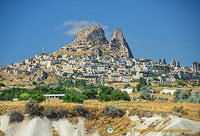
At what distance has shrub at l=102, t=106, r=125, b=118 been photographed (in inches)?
1436

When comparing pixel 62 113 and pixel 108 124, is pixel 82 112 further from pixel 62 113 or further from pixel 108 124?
pixel 108 124

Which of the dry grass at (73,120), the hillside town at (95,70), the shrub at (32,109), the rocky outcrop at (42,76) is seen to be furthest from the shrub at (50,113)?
the rocky outcrop at (42,76)

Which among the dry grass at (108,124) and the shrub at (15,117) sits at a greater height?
the shrub at (15,117)

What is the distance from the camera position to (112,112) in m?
36.4

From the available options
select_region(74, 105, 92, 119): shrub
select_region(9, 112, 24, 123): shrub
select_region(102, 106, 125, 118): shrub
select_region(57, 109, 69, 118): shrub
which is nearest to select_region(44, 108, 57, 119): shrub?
select_region(57, 109, 69, 118): shrub

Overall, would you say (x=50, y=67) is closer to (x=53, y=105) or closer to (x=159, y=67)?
(x=159, y=67)

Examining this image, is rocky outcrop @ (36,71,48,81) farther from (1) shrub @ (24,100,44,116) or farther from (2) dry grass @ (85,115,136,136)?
(2) dry grass @ (85,115,136,136)

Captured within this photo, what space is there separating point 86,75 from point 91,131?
419 ft

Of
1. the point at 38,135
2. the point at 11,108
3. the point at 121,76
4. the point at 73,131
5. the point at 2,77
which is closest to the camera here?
the point at 38,135

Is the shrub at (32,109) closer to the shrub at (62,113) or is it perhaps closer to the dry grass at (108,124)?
the shrub at (62,113)

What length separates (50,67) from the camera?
580 ft

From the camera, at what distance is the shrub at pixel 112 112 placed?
36.5m

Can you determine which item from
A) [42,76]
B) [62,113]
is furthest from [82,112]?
[42,76]

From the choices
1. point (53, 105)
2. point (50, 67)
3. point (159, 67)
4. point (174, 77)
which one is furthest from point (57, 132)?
point (159, 67)
